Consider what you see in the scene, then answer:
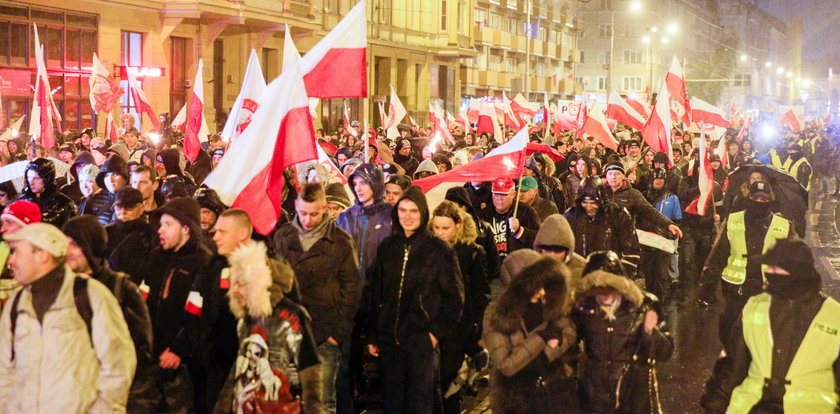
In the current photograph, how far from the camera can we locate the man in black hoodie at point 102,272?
19.0ft

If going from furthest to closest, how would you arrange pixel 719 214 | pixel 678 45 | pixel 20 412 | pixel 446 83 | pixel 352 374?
pixel 678 45 → pixel 446 83 → pixel 719 214 → pixel 352 374 → pixel 20 412

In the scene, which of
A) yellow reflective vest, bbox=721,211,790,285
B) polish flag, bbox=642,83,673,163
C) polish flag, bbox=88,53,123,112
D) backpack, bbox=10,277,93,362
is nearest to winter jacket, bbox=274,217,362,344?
backpack, bbox=10,277,93,362

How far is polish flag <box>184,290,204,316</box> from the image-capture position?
20.5ft

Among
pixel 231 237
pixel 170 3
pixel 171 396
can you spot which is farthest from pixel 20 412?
pixel 170 3

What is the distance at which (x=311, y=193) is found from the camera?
7.37 metres

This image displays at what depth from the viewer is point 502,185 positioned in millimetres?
9789

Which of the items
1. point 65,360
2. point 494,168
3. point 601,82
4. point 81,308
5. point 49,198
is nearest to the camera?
point 65,360

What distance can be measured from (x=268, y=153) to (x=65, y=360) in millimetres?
3122

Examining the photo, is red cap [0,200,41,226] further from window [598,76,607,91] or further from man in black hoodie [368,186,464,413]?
window [598,76,607,91]

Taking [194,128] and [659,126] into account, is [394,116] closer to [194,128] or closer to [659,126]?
[659,126]

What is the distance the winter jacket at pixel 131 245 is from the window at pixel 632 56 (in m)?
106

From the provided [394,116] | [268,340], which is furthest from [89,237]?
[394,116]

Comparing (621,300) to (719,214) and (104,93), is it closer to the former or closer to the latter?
(719,214)

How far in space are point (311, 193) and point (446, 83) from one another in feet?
165
